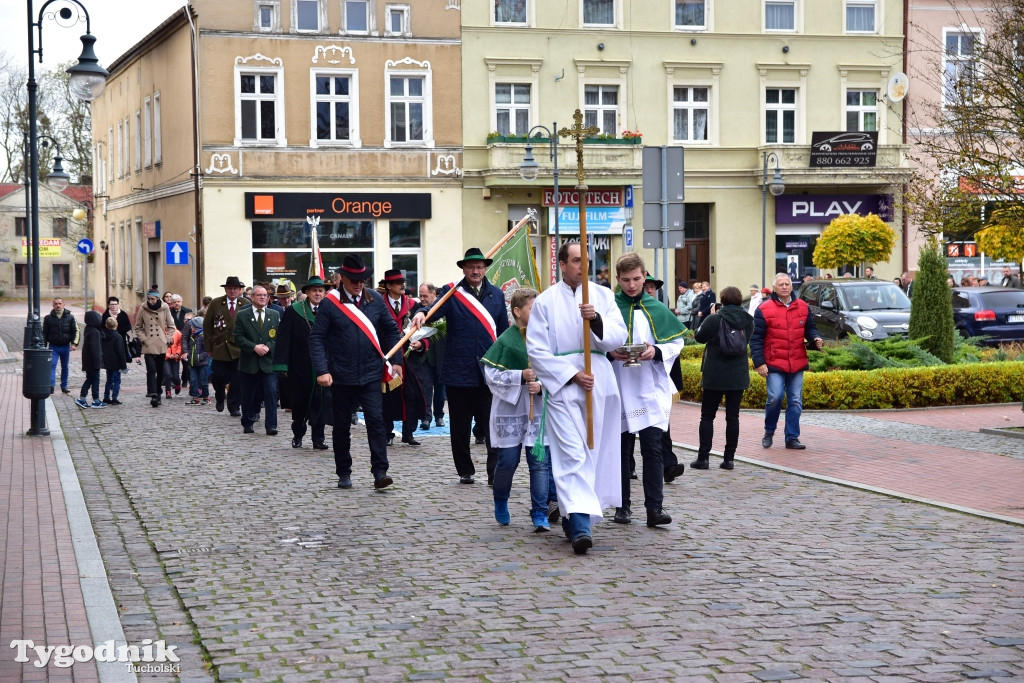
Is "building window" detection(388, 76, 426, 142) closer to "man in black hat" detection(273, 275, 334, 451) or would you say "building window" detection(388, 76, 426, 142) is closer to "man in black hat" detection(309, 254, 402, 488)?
"man in black hat" detection(273, 275, 334, 451)

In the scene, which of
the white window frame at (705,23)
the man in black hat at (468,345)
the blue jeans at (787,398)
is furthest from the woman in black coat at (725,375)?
the white window frame at (705,23)

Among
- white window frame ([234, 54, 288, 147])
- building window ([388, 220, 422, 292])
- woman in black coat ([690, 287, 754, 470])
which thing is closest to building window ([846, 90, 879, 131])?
building window ([388, 220, 422, 292])

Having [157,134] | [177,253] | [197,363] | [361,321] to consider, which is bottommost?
[197,363]

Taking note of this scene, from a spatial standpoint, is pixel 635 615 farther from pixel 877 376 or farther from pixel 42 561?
pixel 877 376

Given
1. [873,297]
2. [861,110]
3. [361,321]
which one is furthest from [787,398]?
[861,110]

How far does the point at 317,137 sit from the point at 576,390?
92.5 feet

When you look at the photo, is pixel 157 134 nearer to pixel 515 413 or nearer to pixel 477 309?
pixel 477 309

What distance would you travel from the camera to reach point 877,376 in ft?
56.7

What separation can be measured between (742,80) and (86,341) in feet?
76.7

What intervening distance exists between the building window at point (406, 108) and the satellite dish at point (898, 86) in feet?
44.7

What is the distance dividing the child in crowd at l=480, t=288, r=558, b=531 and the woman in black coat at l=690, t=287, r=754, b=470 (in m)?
3.47

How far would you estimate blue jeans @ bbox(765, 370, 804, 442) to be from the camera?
13.5m

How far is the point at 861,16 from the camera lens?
38469 millimetres

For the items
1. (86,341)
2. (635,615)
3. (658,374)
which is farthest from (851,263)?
(635,615)
